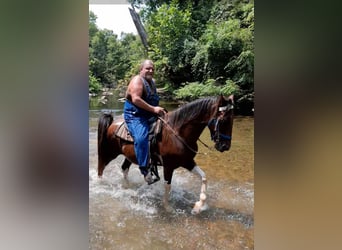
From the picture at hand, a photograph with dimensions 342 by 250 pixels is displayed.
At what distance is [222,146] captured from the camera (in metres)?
2.12

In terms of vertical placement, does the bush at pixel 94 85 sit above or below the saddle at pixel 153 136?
above

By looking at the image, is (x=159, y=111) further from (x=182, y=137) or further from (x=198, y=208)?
(x=198, y=208)

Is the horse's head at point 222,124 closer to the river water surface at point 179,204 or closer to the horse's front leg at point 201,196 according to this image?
the river water surface at point 179,204

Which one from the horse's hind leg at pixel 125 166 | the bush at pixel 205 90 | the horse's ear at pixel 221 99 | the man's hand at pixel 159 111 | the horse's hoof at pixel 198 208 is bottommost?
the horse's hoof at pixel 198 208

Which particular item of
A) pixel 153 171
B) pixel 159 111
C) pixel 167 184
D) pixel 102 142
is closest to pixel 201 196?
pixel 167 184

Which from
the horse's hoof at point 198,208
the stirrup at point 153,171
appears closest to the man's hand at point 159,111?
the stirrup at point 153,171

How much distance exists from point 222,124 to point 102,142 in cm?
82

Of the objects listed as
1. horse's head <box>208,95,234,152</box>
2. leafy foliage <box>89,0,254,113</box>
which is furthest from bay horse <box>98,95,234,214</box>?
leafy foliage <box>89,0,254,113</box>

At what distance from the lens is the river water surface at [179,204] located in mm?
2080

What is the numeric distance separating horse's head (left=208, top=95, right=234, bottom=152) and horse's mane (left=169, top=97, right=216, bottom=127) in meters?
0.06

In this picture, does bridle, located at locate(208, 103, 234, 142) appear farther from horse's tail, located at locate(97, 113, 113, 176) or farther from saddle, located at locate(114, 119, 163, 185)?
horse's tail, located at locate(97, 113, 113, 176)

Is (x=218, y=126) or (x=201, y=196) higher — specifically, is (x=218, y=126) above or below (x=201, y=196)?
above

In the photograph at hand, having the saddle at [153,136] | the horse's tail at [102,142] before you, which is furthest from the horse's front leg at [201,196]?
the horse's tail at [102,142]
